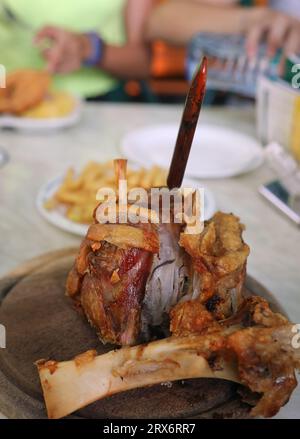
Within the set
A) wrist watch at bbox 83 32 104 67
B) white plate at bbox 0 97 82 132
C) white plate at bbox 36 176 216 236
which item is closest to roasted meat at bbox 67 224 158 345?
white plate at bbox 36 176 216 236

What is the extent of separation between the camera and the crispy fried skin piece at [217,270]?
2.82 ft

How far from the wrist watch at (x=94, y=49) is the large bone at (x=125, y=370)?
6.05ft

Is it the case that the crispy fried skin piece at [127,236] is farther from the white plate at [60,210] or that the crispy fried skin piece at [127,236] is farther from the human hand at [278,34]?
the human hand at [278,34]

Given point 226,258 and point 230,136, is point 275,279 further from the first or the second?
point 230,136

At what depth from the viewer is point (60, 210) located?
4.63ft

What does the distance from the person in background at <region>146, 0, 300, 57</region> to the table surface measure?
297 mm

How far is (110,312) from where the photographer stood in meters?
0.89

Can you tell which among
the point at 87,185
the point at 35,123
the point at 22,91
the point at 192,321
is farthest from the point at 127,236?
the point at 22,91

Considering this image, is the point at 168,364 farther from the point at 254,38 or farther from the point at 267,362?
the point at 254,38

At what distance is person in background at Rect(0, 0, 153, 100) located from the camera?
2.35 metres

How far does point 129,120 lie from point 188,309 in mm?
1349

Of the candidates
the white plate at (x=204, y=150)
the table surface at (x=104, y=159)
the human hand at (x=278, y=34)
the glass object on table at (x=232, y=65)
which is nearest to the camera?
the table surface at (x=104, y=159)

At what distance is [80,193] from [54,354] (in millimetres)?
598

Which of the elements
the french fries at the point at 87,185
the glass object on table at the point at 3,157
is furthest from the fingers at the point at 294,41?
the glass object on table at the point at 3,157
